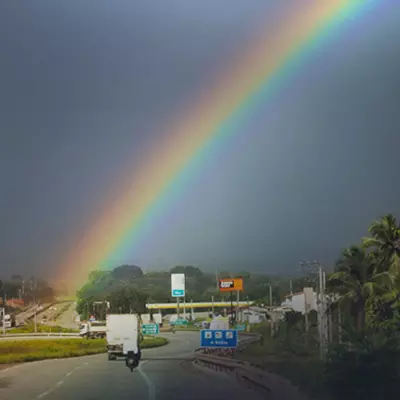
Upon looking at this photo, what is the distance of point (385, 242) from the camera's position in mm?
37625

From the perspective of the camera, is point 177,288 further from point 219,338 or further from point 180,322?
point 219,338

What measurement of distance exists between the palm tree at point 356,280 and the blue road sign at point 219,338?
541 cm

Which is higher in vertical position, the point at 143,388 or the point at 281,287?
the point at 281,287

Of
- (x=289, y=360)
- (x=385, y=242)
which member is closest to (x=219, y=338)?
(x=289, y=360)

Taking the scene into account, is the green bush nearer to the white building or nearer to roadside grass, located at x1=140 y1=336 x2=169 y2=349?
roadside grass, located at x1=140 y1=336 x2=169 y2=349

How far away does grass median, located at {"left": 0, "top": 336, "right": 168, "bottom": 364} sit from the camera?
21.5 m

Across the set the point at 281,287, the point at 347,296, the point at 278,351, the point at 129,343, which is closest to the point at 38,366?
the point at 129,343

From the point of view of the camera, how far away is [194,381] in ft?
60.6

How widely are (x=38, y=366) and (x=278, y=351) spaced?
8.18 meters

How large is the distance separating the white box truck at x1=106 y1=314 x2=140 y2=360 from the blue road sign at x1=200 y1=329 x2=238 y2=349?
256cm

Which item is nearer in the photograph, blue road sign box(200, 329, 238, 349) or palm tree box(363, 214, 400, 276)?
blue road sign box(200, 329, 238, 349)

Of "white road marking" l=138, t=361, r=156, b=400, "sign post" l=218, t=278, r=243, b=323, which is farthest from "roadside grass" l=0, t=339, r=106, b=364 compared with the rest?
"sign post" l=218, t=278, r=243, b=323

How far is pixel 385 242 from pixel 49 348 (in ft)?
72.1

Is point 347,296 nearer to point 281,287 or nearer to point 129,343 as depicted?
point 281,287
